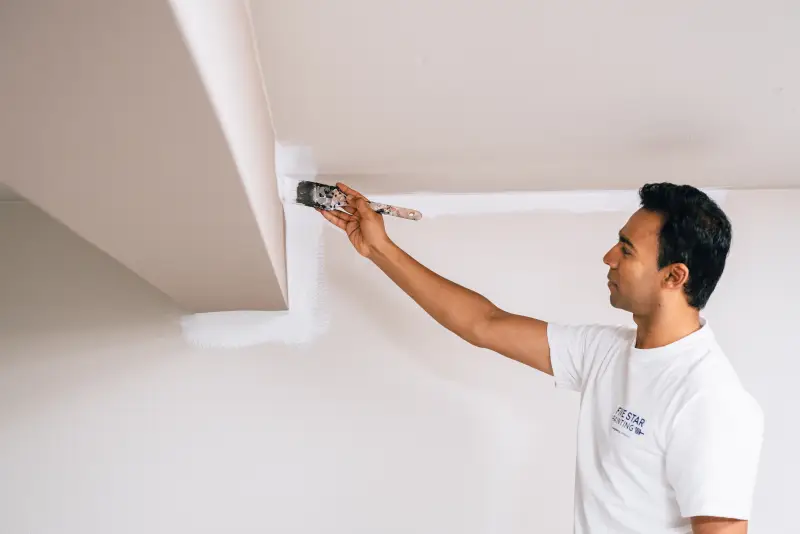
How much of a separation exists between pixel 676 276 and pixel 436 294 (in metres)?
0.55

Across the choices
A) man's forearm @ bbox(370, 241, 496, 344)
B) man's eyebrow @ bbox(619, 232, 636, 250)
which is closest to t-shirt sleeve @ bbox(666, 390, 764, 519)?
man's eyebrow @ bbox(619, 232, 636, 250)

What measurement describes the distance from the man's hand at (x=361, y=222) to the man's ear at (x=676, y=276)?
2.06ft

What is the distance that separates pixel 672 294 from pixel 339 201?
772 millimetres

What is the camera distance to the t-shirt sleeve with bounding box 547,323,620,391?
5.28 feet

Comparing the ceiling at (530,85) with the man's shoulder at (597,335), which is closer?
the ceiling at (530,85)

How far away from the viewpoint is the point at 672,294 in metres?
1.42

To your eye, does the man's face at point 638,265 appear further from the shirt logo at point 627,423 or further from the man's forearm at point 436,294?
the man's forearm at point 436,294

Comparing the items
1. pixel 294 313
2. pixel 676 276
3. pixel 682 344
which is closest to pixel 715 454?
pixel 682 344

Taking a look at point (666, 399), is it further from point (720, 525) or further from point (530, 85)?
point (530, 85)

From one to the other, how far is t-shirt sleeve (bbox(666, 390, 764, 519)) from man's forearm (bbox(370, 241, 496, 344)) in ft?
1.73

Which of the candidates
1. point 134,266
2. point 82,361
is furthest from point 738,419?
point 82,361

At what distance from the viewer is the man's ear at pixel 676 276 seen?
1384mm

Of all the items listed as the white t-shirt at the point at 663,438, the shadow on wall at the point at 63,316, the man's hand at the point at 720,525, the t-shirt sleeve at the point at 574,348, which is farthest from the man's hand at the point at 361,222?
the man's hand at the point at 720,525

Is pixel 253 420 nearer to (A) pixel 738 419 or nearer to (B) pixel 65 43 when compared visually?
(A) pixel 738 419
